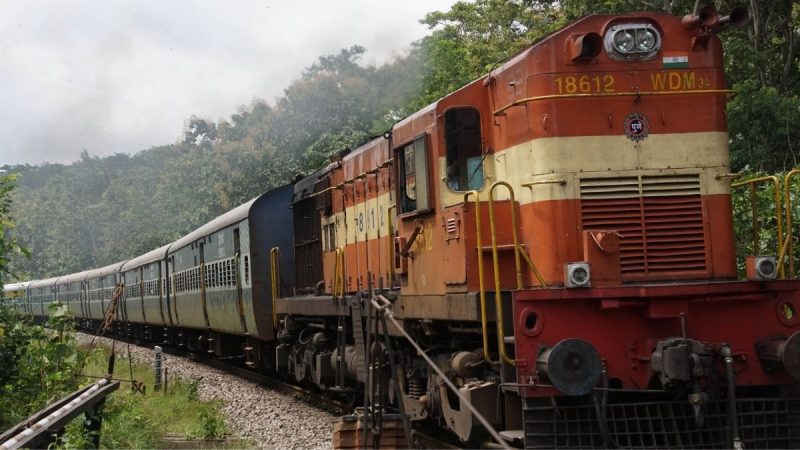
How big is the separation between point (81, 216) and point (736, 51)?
77384 millimetres

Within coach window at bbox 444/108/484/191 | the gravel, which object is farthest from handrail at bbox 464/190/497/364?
the gravel

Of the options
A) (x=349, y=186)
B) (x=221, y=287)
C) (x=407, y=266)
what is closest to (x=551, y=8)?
(x=221, y=287)

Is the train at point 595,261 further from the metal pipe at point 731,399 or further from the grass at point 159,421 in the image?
the grass at point 159,421

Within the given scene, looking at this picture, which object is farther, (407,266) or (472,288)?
(407,266)

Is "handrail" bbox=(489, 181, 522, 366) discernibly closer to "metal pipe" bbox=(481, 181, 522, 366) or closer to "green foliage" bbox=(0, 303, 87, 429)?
"metal pipe" bbox=(481, 181, 522, 366)

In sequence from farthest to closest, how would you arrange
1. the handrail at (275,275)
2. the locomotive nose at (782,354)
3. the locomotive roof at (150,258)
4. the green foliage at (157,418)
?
the locomotive roof at (150,258) < the handrail at (275,275) < the green foliage at (157,418) < the locomotive nose at (782,354)

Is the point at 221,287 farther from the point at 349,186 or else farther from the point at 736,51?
the point at 736,51

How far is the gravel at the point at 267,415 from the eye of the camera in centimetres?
1110

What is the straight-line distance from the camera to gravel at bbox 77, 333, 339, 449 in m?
11.1

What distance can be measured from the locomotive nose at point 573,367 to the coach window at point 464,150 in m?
2.01

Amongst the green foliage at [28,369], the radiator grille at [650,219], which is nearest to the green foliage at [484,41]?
the green foliage at [28,369]

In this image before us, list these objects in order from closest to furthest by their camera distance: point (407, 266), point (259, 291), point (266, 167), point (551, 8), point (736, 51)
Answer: point (407, 266) → point (259, 291) → point (736, 51) → point (551, 8) → point (266, 167)

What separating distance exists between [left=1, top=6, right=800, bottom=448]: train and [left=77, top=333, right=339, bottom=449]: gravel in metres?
2.28

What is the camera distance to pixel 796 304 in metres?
7.57
